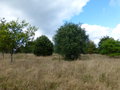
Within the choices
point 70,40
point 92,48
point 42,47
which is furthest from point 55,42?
point 92,48

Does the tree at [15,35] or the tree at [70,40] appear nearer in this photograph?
the tree at [15,35]

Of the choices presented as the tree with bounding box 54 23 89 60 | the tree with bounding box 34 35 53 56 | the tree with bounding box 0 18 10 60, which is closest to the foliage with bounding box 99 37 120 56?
the tree with bounding box 54 23 89 60

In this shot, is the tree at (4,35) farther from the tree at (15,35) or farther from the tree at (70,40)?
the tree at (70,40)

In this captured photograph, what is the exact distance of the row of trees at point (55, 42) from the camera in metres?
14.8

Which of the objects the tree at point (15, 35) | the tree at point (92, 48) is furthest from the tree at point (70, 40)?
the tree at point (92, 48)

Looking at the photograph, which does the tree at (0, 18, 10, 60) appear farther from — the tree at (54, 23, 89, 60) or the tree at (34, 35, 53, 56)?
the tree at (34, 35, 53, 56)

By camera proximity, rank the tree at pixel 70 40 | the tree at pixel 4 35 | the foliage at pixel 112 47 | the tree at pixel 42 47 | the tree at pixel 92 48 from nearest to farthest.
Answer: the tree at pixel 4 35
the tree at pixel 70 40
the tree at pixel 42 47
the foliage at pixel 112 47
the tree at pixel 92 48

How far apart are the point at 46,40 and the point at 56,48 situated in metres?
8.47

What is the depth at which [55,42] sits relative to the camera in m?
22.0

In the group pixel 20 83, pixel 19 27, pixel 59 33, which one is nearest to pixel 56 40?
pixel 59 33

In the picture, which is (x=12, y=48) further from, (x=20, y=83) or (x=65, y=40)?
(x=20, y=83)

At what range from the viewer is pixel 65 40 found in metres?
20.5

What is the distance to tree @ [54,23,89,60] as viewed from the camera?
67.1ft

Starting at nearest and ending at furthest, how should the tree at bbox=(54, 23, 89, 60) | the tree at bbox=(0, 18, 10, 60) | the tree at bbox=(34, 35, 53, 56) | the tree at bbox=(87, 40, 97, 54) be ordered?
1. the tree at bbox=(0, 18, 10, 60)
2. the tree at bbox=(54, 23, 89, 60)
3. the tree at bbox=(34, 35, 53, 56)
4. the tree at bbox=(87, 40, 97, 54)
